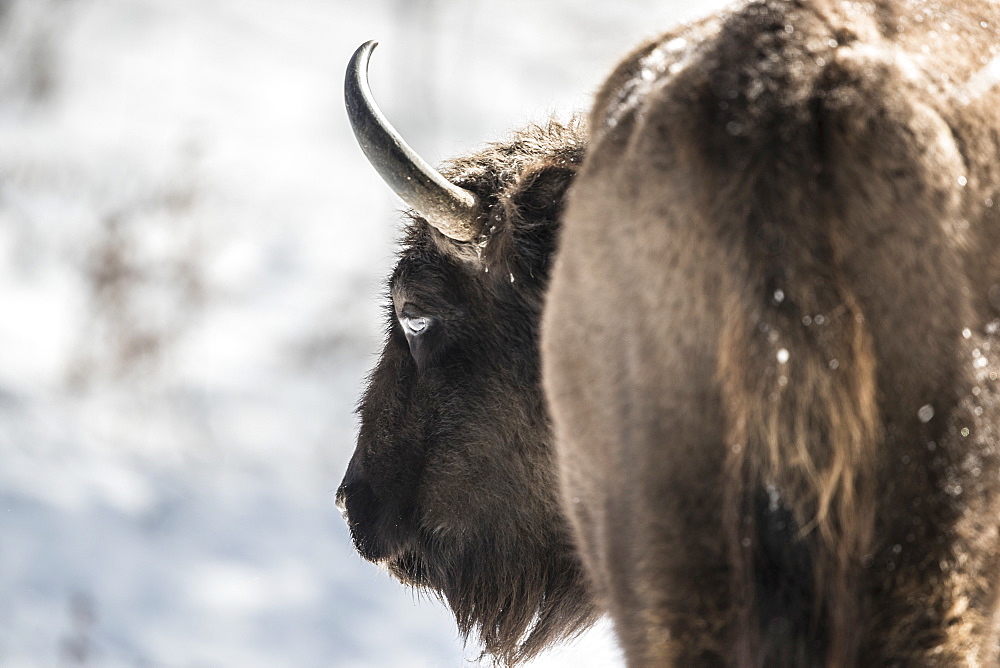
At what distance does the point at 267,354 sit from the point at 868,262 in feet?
23.6

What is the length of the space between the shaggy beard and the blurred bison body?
118 cm

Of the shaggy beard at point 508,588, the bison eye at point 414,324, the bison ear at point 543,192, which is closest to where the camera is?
the bison ear at point 543,192

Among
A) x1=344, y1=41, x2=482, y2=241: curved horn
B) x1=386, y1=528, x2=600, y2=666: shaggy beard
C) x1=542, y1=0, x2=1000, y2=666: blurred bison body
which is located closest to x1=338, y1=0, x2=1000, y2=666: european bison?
x1=542, y1=0, x2=1000, y2=666: blurred bison body

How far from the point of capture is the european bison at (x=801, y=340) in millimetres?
1025

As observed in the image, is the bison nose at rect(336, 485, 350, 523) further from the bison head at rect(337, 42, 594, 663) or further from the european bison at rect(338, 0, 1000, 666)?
the european bison at rect(338, 0, 1000, 666)

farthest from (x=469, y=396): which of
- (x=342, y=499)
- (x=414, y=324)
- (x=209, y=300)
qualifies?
(x=209, y=300)

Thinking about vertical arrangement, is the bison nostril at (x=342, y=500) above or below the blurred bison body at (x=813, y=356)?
above

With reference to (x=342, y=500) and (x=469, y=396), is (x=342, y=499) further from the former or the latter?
(x=469, y=396)

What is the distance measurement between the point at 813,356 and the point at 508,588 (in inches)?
61.9

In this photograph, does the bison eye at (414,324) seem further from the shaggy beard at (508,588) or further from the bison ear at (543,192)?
the shaggy beard at (508,588)

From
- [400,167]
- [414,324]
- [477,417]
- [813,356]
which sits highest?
[400,167]

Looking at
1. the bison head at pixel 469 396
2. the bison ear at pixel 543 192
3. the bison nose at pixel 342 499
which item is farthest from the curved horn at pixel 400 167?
the bison nose at pixel 342 499

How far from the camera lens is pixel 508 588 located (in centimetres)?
243

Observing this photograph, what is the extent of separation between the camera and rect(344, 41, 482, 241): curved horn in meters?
1.86
